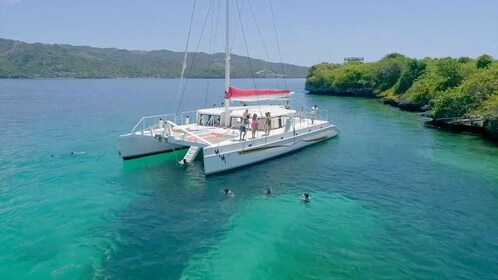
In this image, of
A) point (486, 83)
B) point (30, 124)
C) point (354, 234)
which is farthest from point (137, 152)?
point (486, 83)

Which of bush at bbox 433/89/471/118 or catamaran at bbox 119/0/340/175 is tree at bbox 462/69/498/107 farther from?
catamaran at bbox 119/0/340/175

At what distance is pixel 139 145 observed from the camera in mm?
25281

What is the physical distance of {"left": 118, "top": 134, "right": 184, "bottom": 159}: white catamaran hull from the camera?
24.6 metres

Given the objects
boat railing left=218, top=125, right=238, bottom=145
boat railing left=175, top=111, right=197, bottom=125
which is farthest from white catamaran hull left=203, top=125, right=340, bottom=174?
boat railing left=175, top=111, right=197, bottom=125

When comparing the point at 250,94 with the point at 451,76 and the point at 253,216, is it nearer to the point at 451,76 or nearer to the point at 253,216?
the point at 253,216

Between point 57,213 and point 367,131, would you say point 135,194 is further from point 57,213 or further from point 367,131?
point 367,131

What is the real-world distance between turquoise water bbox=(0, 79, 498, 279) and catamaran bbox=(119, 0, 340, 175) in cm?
86

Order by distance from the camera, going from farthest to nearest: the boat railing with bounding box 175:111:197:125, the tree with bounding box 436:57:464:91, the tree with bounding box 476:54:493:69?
the tree with bounding box 476:54:493:69, the tree with bounding box 436:57:464:91, the boat railing with bounding box 175:111:197:125

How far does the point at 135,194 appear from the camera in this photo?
19.0 meters

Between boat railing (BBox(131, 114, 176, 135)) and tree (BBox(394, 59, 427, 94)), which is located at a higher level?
tree (BBox(394, 59, 427, 94))

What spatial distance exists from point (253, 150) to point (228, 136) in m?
2.03

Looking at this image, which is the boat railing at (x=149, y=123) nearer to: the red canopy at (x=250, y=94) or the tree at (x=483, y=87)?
the red canopy at (x=250, y=94)

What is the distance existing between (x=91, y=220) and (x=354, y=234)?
35.2 feet

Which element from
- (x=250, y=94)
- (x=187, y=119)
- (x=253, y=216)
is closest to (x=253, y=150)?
(x=250, y=94)
